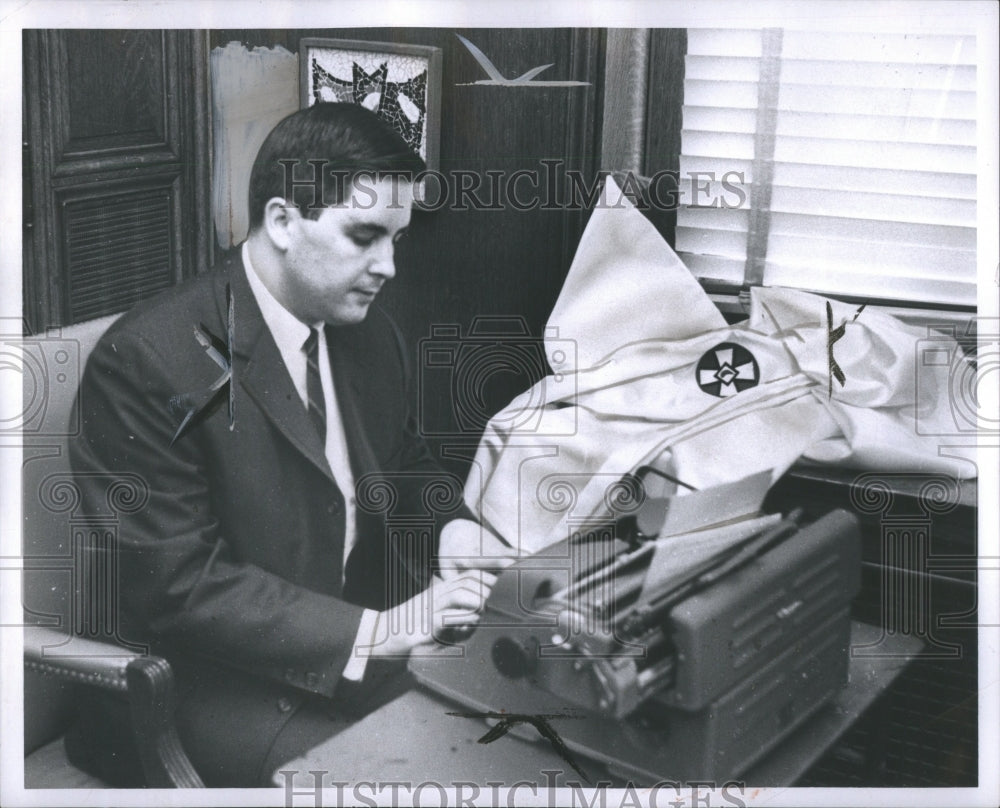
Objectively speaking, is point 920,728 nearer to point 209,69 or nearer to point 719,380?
point 719,380

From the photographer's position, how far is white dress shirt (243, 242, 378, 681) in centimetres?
179

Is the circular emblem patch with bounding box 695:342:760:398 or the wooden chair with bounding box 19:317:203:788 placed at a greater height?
the circular emblem patch with bounding box 695:342:760:398

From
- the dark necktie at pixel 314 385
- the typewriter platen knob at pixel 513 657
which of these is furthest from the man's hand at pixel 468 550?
the dark necktie at pixel 314 385

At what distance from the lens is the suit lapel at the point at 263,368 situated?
178 cm

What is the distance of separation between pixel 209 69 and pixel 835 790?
4.89ft

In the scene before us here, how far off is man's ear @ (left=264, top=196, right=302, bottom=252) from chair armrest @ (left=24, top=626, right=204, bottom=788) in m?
0.66

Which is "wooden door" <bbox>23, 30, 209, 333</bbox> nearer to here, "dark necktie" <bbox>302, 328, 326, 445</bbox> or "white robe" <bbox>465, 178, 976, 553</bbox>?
"dark necktie" <bbox>302, 328, 326, 445</bbox>

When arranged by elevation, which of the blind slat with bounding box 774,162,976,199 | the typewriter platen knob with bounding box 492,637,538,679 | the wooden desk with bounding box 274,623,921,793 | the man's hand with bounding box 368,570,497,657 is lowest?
the wooden desk with bounding box 274,623,921,793

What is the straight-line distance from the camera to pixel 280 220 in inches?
69.9

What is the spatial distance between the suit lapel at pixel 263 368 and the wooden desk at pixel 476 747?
412 millimetres

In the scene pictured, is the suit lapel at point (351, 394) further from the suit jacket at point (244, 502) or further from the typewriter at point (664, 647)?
the typewriter at point (664, 647)

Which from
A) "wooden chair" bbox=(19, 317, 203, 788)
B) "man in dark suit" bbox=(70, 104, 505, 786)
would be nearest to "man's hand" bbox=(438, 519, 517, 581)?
"man in dark suit" bbox=(70, 104, 505, 786)

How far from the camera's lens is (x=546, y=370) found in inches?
71.3

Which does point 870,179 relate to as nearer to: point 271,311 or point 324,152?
point 324,152
